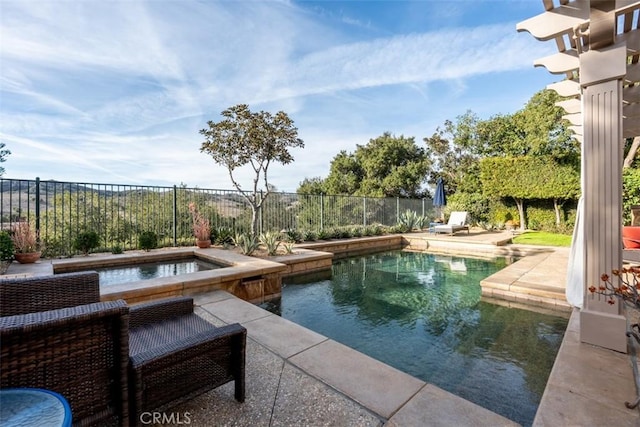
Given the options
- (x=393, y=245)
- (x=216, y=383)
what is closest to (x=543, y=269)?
(x=393, y=245)

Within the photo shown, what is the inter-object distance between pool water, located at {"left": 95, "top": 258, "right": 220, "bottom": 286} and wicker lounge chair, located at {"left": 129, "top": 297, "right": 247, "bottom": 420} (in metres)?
3.05

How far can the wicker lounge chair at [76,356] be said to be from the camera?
1.02 meters

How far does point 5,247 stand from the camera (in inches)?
197

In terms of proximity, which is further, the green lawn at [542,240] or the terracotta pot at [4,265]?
the green lawn at [542,240]

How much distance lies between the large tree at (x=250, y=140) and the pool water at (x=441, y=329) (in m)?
3.99

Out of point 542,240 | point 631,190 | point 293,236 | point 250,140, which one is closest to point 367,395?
point 293,236

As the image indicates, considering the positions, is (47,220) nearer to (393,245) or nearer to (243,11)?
(243,11)

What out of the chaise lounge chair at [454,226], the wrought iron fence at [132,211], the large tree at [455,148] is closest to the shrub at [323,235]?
the wrought iron fence at [132,211]

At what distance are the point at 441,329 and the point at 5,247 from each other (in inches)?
285

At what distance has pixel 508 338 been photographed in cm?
328

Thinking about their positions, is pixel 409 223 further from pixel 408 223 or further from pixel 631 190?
pixel 631 190

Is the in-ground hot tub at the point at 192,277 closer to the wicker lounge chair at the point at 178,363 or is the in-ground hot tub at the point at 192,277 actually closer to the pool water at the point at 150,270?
the pool water at the point at 150,270

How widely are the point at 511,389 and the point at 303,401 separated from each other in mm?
1804

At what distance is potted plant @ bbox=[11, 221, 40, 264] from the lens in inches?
206
